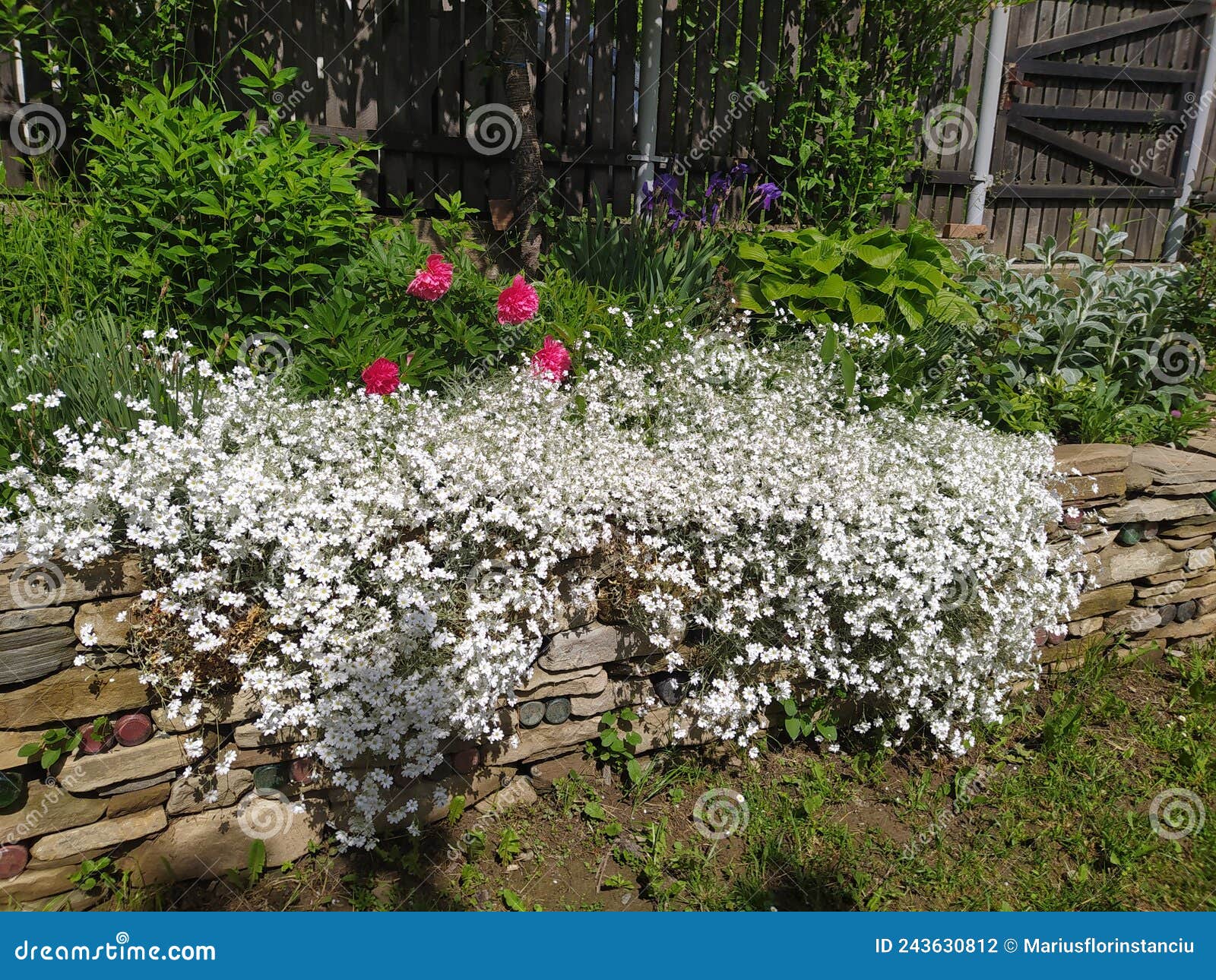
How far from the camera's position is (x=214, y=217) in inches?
122

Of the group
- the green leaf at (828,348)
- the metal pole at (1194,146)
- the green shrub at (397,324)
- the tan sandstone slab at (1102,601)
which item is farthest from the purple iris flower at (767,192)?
the metal pole at (1194,146)

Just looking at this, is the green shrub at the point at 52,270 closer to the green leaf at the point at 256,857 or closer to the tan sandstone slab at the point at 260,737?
the tan sandstone slab at the point at 260,737

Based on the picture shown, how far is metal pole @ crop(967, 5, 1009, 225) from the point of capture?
6.41 meters

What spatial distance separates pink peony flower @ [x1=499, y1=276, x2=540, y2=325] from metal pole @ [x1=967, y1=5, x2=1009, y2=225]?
4.78 meters

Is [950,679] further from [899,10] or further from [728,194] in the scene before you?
[899,10]

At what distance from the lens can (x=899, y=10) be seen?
18.8 feet

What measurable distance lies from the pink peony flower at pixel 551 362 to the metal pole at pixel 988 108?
4.79 meters

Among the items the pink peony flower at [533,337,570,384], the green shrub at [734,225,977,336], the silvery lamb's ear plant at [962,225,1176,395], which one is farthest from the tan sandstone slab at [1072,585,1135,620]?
the pink peony flower at [533,337,570,384]

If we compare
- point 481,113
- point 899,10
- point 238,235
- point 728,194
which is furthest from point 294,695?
point 899,10

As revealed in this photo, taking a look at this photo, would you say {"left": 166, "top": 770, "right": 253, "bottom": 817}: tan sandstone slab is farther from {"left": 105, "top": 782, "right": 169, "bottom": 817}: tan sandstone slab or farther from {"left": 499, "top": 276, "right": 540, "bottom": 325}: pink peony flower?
{"left": 499, "top": 276, "right": 540, "bottom": 325}: pink peony flower

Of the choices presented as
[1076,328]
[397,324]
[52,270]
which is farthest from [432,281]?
[1076,328]

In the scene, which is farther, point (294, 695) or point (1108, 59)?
point (1108, 59)

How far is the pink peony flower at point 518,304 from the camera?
333 cm

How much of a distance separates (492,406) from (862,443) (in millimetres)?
1371
